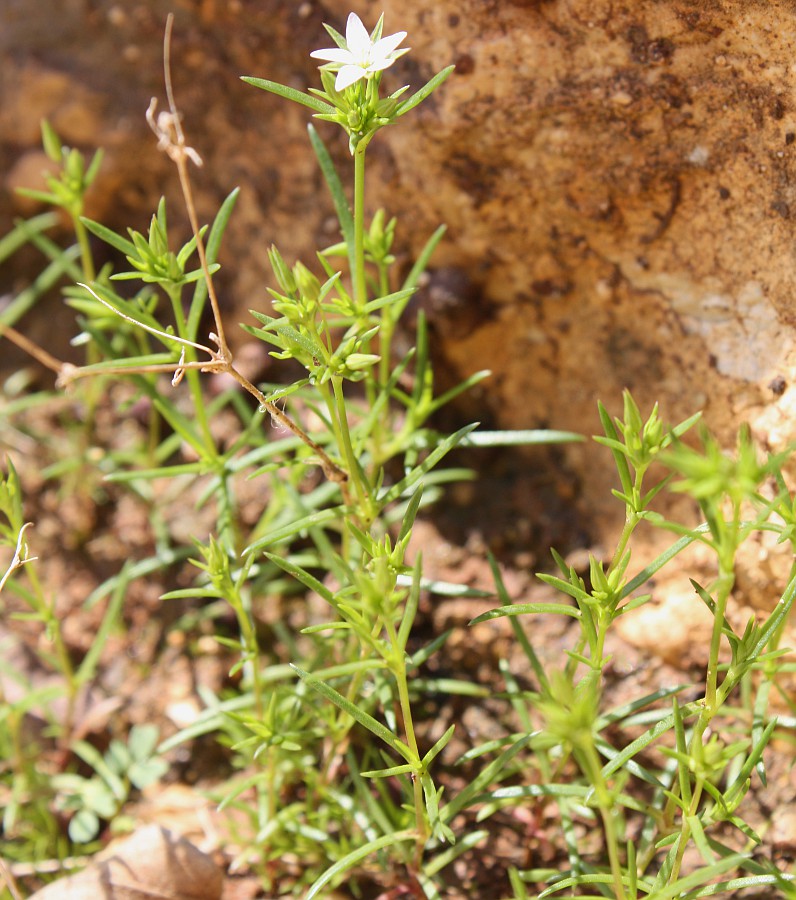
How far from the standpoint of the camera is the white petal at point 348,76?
5.79ft

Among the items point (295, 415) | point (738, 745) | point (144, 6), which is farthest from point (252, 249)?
point (738, 745)

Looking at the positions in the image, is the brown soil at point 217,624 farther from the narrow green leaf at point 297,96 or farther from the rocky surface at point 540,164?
the narrow green leaf at point 297,96

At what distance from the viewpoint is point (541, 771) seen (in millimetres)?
2314

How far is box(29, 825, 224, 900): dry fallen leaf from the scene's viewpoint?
7.29 feet

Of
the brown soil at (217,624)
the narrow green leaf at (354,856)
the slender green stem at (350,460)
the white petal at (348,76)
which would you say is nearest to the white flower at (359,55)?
the white petal at (348,76)

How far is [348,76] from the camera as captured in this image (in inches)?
70.3

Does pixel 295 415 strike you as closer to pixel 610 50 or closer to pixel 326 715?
pixel 326 715

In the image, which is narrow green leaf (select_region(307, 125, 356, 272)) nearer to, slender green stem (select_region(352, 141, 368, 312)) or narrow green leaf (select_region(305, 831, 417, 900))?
slender green stem (select_region(352, 141, 368, 312))

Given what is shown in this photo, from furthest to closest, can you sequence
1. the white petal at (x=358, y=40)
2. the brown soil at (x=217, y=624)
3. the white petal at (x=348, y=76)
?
→ the brown soil at (x=217, y=624) < the white petal at (x=358, y=40) < the white petal at (x=348, y=76)

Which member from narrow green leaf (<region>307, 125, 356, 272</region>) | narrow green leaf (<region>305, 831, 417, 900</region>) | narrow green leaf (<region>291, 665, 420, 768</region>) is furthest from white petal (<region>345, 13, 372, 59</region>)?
narrow green leaf (<region>305, 831, 417, 900</region>)

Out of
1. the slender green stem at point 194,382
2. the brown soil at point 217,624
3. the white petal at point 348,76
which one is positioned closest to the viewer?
the white petal at point 348,76

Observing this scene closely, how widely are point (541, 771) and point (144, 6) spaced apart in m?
2.88

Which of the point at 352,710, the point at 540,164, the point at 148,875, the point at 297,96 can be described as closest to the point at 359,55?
the point at 297,96

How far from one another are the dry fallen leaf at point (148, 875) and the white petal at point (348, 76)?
74.1 inches
